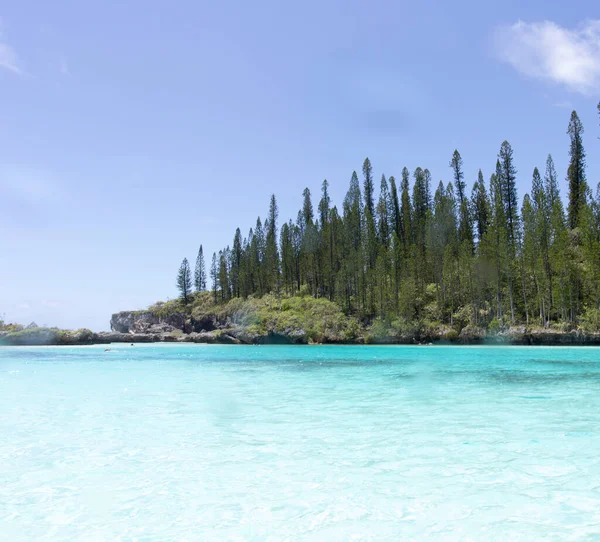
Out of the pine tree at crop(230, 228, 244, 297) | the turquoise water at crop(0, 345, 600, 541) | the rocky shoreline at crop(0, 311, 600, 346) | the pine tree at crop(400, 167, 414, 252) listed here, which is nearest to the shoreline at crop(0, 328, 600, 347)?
the rocky shoreline at crop(0, 311, 600, 346)

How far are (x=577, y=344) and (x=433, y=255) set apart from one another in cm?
2610

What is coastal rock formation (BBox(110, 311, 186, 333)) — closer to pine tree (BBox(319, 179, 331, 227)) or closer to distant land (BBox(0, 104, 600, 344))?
distant land (BBox(0, 104, 600, 344))

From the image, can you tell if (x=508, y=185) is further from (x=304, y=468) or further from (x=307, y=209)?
(x=304, y=468)

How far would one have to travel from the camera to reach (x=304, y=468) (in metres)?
6.66

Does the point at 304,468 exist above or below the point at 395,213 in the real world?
below

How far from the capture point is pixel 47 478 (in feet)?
21.1

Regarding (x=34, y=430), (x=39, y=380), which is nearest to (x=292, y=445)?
(x=34, y=430)

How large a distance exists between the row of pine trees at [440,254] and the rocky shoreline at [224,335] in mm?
3368

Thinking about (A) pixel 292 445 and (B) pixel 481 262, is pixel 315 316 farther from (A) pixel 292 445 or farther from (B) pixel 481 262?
(A) pixel 292 445

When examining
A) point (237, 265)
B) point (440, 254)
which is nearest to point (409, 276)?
point (440, 254)

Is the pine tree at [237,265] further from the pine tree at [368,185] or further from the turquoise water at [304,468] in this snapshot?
the turquoise water at [304,468]

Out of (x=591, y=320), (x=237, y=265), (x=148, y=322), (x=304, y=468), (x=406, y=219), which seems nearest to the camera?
(x=304, y=468)

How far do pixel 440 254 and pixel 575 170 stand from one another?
21951 millimetres

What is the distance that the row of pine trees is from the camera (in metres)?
52.9
